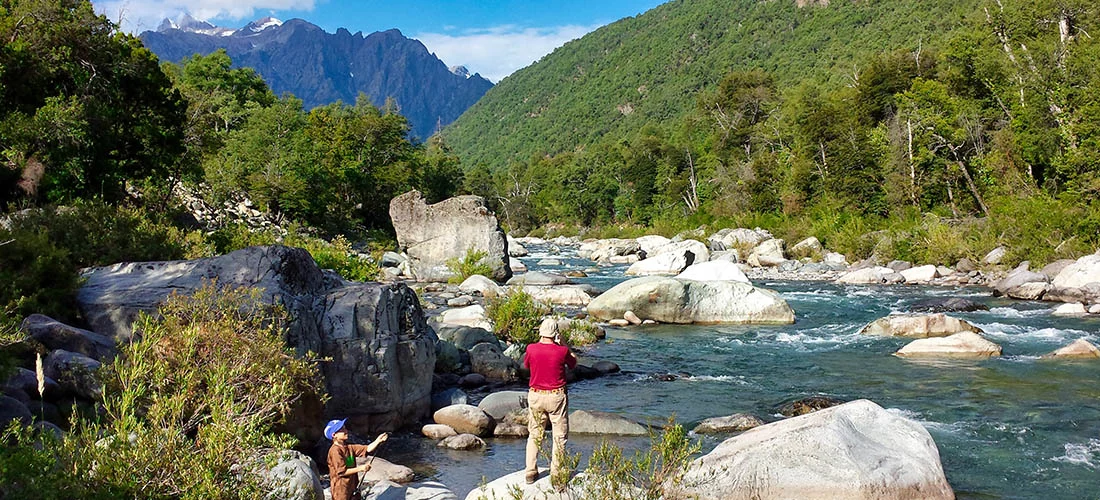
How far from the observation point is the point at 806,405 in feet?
37.8

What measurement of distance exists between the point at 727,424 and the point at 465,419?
3709mm

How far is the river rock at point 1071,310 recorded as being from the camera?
19.4 m

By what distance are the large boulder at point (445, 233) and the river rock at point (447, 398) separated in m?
19.0

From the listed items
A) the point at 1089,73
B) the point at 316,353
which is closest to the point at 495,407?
the point at 316,353

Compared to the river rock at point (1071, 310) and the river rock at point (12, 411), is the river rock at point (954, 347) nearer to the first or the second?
the river rock at point (1071, 310)

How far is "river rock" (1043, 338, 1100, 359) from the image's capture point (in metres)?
14.5

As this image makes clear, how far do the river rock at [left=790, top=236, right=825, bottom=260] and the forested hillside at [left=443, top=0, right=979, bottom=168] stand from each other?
3448 centimetres

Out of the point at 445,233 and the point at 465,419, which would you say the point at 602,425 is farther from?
the point at 445,233

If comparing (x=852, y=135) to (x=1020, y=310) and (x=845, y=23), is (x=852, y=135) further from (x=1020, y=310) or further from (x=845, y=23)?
(x=845, y=23)

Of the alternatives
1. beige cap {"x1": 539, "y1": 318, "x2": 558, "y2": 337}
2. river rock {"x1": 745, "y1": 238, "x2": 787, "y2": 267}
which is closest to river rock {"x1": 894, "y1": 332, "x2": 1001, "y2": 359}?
beige cap {"x1": 539, "y1": 318, "x2": 558, "y2": 337}

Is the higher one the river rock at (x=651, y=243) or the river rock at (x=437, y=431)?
the river rock at (x=437, y=431)

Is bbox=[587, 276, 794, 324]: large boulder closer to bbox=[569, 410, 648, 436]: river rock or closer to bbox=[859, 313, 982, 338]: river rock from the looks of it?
bbox=[859, 313, 982, 338]: river rock

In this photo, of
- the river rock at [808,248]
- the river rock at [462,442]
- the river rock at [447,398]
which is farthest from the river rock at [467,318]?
the river rock at [808,248]

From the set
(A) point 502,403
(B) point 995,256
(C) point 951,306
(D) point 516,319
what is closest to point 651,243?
(B) point 995,256
